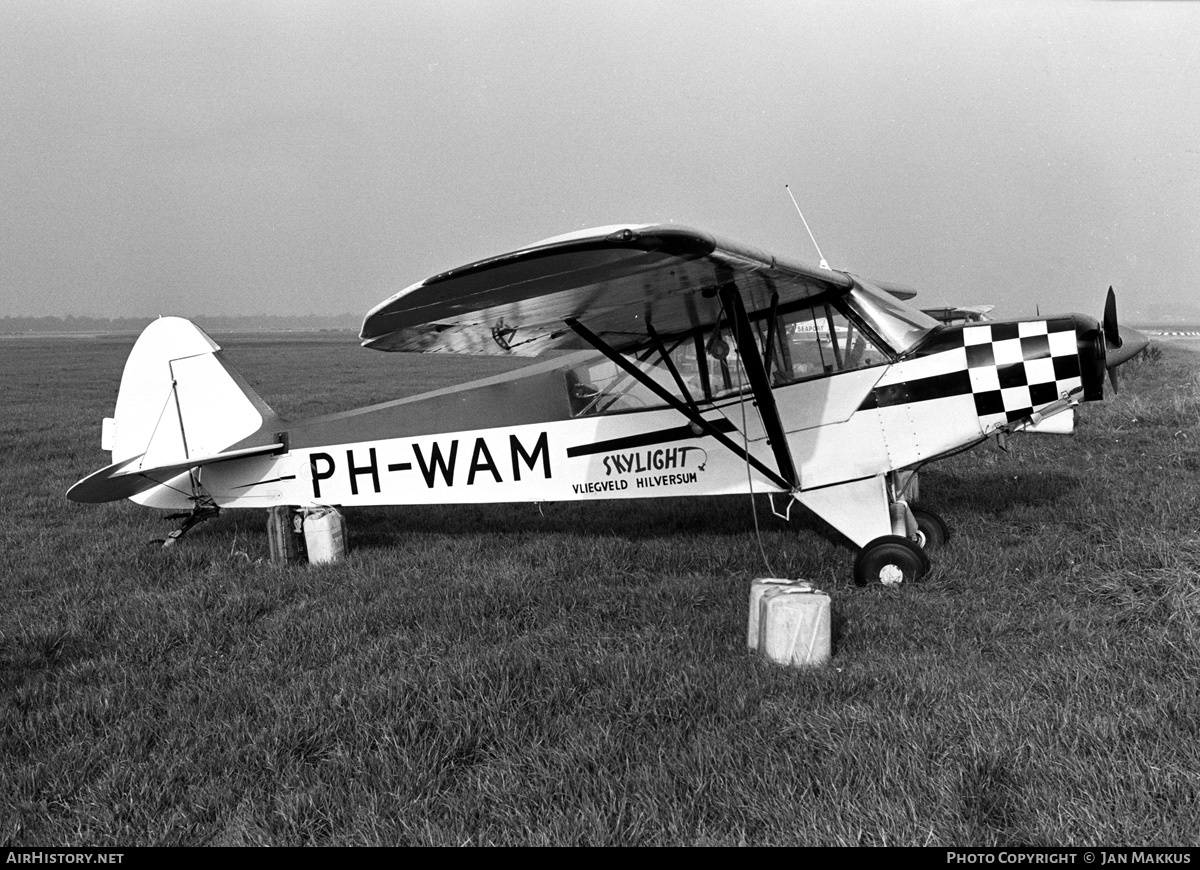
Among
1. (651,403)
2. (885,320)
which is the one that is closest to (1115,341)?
(885,320)

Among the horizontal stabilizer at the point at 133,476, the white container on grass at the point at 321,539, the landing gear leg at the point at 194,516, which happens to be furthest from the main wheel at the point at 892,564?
the landing gear leg at the point at 194,516

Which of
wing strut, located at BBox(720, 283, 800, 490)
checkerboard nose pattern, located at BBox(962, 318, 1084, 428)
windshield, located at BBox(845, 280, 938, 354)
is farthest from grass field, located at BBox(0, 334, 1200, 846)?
windshield, located at BBox(845, 280, 938, 354)

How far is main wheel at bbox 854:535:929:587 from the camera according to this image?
541cm

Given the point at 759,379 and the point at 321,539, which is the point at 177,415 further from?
the point at 759,379

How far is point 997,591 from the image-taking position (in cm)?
511

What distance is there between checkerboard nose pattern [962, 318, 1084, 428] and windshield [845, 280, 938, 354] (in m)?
0.36

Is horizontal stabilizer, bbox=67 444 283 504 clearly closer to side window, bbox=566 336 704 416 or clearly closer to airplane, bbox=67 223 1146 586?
airplane, bbox=67 223 1146 586

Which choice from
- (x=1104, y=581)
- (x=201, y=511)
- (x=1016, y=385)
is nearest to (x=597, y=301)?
(x=1016, y=385)

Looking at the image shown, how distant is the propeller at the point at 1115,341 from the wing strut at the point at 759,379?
229 centimetres

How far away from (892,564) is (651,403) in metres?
2.17

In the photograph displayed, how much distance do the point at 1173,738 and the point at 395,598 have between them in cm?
433

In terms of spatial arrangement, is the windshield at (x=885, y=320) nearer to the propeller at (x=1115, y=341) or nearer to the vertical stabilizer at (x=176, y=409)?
the propeller at (x=1115, y=341)

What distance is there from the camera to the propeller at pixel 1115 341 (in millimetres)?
5758

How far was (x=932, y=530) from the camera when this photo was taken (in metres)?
6.50
